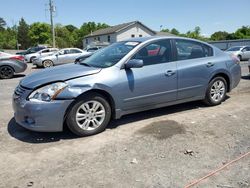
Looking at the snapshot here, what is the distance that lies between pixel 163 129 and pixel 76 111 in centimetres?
150

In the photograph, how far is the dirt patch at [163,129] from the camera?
179 inches

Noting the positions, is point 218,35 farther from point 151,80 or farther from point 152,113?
point 151,80

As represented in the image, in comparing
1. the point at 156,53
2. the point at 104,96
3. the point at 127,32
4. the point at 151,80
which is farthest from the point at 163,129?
the point at 127,32

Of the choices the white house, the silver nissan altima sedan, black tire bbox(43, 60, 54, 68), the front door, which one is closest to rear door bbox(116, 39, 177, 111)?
the silver nissan altima sedan

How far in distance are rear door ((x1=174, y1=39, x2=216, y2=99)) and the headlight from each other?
2334 mm

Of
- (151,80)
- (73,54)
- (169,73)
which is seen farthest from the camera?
(73,54)

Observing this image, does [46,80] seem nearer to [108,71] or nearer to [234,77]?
[108,71]

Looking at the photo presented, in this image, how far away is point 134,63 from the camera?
476 centimetres

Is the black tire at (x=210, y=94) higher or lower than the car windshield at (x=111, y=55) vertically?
lower

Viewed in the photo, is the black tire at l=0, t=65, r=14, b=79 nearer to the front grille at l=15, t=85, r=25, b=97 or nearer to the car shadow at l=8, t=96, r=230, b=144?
the car shadow at l=8, t=96, r=230, b=144

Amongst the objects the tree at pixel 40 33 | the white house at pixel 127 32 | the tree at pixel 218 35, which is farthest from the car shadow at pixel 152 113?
the tree at pixel 218 35

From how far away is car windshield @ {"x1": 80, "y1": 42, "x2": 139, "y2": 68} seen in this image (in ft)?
16.5

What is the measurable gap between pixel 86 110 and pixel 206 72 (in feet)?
8.99

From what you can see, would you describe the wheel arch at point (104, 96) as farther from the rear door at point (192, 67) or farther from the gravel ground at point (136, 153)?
the rear door at point (192, 67)
